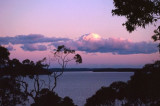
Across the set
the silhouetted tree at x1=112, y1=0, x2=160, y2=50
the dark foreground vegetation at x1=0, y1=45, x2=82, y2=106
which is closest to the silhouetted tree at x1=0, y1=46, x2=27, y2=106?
the dark foreground vegetation at x1=0, y1=45, x2=82, y2=106

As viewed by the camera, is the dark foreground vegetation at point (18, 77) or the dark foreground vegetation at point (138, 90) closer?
the dark foreground vegetation at point (18, 77)

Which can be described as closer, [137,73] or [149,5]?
[149,5]

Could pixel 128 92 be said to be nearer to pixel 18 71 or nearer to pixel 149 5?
pixel 18 71

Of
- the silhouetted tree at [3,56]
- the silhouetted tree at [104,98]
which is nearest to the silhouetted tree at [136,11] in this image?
the silhouetted tree at [3,56]

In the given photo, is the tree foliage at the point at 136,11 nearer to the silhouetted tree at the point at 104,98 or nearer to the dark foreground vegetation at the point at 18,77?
the dark foreground vegetation at the point at 18,77

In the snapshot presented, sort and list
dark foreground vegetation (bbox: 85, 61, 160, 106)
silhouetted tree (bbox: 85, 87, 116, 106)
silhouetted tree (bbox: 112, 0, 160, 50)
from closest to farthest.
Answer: silhouetted tree (bbox: 112, 0, 160, 50), dark foreground vegetation (bbox: 85, 61, 160, 106), silhouetted tree (bbox: 85, 87, 116, 106)

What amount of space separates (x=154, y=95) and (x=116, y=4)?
3118 cm

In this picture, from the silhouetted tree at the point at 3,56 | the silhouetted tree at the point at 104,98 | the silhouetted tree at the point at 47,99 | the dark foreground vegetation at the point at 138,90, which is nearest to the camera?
the silhouetted tree at the point at 3,56

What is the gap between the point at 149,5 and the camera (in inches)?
492

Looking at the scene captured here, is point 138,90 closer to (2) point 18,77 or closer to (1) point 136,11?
(2) point 18,77

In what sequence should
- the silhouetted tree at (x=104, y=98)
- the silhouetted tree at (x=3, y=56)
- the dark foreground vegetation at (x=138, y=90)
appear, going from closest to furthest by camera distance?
the silhouetted tree at (x=3, y=56) → the dark foreground vegetation at (x=138, y=90) → the silhouetted tree at (x=104, y=98)

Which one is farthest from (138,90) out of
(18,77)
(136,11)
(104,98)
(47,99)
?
(136,11)

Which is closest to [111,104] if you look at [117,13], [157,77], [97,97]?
[97,97]

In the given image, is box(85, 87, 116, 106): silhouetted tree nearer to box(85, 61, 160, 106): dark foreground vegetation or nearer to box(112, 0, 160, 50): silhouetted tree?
box(85, 61, 160, 106): dark foreground vegetation
